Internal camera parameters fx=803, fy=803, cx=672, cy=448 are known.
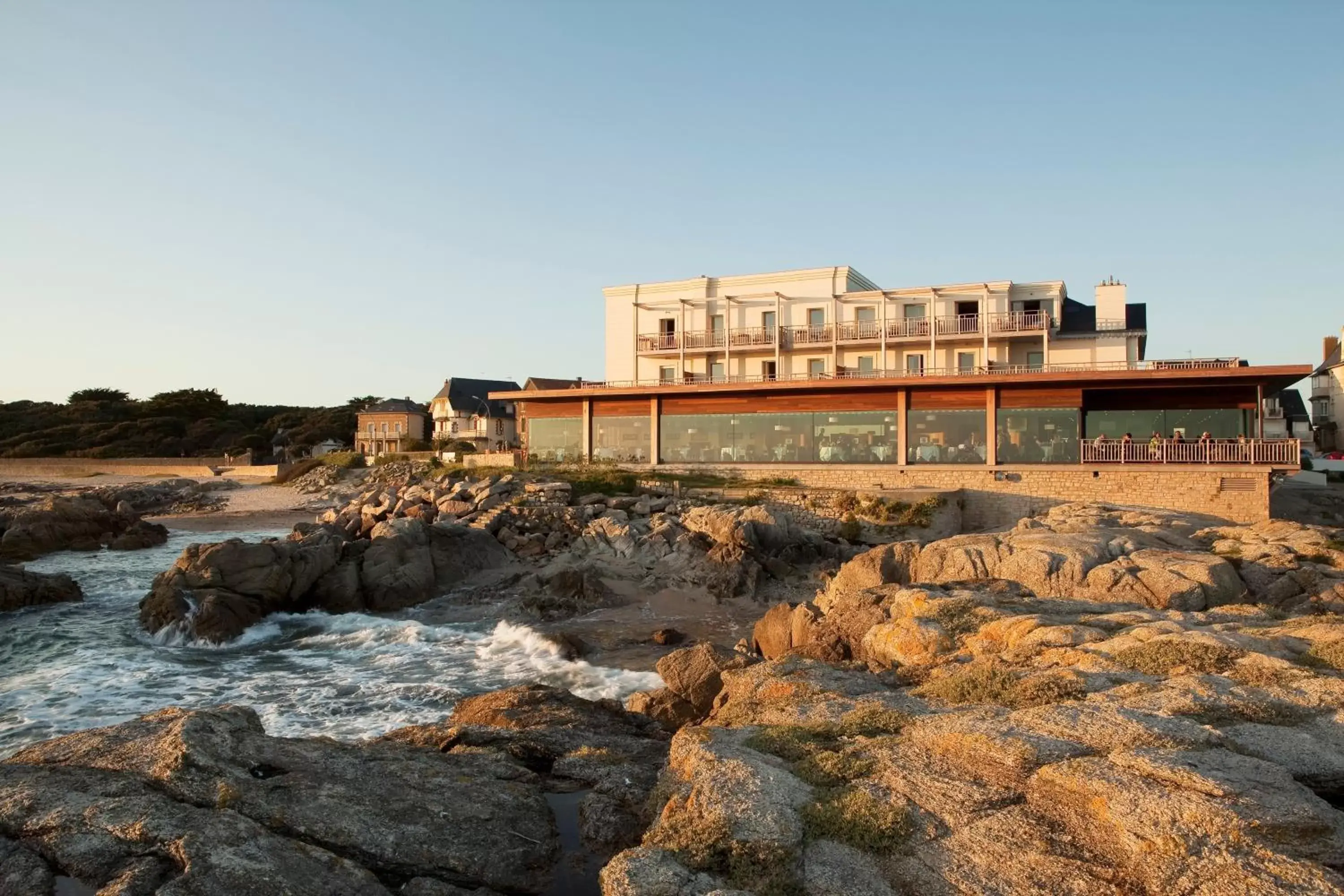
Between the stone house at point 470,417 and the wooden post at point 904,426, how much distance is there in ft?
169

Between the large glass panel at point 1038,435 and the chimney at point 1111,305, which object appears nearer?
the large glass panel at point 1038,435

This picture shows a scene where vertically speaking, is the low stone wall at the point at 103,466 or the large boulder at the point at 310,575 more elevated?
the low stone wall at the point at 103,466

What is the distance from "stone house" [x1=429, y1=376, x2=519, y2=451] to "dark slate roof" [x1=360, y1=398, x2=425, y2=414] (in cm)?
274

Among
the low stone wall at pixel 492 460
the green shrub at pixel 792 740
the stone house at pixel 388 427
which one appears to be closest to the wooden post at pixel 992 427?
the low stone wall at pixel 492 460

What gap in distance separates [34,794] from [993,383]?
3286cm

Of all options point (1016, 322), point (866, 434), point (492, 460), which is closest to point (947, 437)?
point (866, 434)

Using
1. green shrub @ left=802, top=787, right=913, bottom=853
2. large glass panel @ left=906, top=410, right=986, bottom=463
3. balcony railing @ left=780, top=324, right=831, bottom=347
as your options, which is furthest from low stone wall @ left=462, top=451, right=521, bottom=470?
green shrub @ left=802, top=787, right=913, bottom=853

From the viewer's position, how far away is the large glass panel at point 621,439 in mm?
39688

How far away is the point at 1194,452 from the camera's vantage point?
1220 inches

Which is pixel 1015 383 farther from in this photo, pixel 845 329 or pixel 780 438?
pixel 845 329

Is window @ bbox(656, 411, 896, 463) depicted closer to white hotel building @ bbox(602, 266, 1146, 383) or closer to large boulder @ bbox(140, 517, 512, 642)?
white hotel building @ bbox(602, 266, 1146, 383)

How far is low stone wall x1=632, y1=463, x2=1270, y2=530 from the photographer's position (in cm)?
3022

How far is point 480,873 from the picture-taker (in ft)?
23.9

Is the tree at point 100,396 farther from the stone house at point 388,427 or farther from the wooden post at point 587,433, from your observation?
the wooden post at point 587,433
